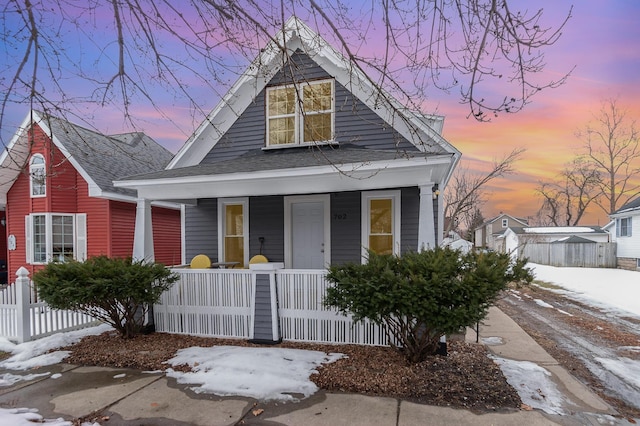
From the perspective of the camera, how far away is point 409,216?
25.0ft

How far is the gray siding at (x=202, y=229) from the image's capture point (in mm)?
8953

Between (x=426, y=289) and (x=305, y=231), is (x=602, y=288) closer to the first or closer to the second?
(x=305, y=231)

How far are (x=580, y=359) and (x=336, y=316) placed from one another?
3.75 meters

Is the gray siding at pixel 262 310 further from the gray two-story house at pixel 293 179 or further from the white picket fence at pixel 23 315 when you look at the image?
the white picket fence at pixel 23 315

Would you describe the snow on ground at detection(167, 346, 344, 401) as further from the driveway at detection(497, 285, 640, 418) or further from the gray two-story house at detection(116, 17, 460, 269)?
the driveway at detection(497, 285, 640, 418)

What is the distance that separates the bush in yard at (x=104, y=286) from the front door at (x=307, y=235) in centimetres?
316

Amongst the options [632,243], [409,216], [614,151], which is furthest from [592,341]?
[614,151]

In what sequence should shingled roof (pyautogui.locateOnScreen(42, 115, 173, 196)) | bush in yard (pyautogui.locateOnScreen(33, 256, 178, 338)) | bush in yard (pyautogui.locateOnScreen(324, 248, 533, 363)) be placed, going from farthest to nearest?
shingled roof (pyautogui.locateOnScreen(42, 115, 173, 196)) → bush in yard (pyautogui.locateOnScreen(33, 256, 178, 338)) → bush in yard (pyautogui.locateOnScreen(324, 248, 533, 363))

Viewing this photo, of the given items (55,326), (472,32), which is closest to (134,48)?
(472,32)

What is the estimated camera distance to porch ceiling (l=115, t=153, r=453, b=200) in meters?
5.54

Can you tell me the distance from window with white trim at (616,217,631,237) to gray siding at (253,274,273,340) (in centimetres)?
2364

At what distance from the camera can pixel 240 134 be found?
8703 mm

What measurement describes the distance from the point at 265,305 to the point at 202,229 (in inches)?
158

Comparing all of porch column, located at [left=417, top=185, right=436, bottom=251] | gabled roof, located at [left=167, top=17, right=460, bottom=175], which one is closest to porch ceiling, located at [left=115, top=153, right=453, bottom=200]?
porch column, located at [left=417, top=185, right=436, bottom=251]
